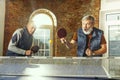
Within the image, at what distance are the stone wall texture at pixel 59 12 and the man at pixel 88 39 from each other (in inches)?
3.3

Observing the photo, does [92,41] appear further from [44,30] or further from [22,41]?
[22,41]

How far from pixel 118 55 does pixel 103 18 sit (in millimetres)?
637

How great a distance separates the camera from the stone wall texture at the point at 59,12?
4148 mm

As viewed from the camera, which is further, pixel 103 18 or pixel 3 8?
pixel 3 8

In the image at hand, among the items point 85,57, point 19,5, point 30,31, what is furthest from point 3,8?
point 85,57

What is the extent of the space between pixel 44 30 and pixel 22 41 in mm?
465

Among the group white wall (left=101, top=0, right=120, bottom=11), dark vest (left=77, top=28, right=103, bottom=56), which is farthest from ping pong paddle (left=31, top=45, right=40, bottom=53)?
white wall (left=101, top=0, right=120, bottom=11)

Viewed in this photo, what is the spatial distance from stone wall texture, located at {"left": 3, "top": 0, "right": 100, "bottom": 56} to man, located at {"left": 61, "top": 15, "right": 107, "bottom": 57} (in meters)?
0.08

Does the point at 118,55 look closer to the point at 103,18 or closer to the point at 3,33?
the point at 103,18

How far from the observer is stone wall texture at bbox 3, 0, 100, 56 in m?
4.15

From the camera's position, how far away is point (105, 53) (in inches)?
160

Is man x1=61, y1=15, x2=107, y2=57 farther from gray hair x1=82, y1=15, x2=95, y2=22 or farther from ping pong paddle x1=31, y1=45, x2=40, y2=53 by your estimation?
ping pong paddle x1=31, y1=45, x2=40, y2=53

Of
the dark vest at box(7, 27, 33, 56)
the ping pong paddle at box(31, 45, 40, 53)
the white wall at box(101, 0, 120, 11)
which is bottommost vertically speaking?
the ping pong paddle at box(31, 45, 40, 53)

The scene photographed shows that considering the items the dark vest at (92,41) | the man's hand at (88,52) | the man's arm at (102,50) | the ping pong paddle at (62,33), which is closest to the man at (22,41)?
the ping pong paddle at (62,33)
